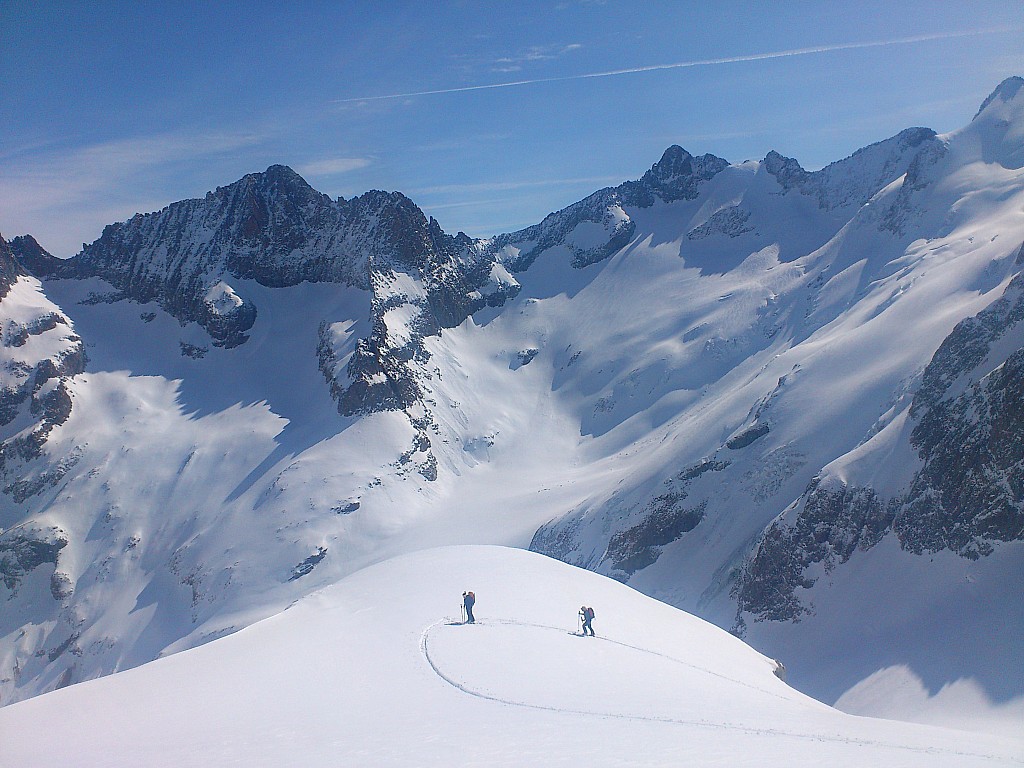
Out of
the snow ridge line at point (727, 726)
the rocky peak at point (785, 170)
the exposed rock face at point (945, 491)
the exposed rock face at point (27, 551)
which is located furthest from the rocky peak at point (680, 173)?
the snow ridge line at point (727, 726)

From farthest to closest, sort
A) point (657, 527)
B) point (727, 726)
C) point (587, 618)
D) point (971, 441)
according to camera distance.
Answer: point (657, 527)
point (971, 441)
point (587, 618)
point (727, 726)

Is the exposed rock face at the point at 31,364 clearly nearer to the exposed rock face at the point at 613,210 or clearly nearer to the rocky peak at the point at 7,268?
the rocky peak at the point at 7,268

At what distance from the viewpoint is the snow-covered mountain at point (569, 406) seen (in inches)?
1994

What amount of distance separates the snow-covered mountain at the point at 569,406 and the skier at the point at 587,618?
1014 inches

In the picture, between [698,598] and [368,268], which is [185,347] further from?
[698,598]

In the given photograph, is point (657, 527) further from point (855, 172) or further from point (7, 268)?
point (7, 268)

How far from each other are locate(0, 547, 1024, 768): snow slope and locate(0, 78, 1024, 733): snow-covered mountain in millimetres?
26272

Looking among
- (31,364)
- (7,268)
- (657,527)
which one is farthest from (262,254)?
(657,527)

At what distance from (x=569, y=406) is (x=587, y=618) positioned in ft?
387

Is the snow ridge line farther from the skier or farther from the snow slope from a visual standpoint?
the skier

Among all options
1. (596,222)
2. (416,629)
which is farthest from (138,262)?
(416,629)

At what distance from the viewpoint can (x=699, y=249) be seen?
166000 millimetres

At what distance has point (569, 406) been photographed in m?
140

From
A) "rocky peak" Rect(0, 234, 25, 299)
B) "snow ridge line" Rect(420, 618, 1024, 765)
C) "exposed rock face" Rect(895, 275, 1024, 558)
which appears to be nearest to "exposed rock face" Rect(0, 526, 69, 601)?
"rocky peak" Rect(0, 234, 25, 299)
